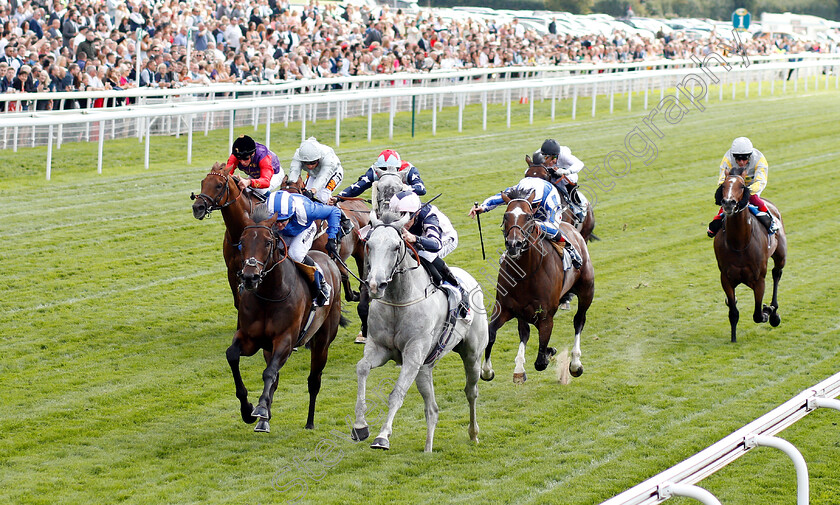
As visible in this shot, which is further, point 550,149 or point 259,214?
point 550,149

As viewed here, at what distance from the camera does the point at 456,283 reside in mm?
6543

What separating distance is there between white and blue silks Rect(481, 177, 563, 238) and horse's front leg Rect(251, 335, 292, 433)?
5.98ft

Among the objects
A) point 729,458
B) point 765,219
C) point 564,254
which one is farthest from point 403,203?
point 765,219

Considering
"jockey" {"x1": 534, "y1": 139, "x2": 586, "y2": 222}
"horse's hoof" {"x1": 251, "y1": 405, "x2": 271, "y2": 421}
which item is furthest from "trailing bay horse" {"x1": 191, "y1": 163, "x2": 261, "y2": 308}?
"jockey" {"x1": 534, "y1": 139, "x2": 586, "y2": 222}

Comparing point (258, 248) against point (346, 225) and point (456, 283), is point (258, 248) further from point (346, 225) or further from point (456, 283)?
point (346, 225)

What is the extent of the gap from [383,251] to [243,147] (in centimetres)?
270

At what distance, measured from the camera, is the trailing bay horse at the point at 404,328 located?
5.66m

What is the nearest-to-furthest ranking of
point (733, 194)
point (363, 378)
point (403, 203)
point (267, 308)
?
1. point (363, 378)
2. point (403, 203)
3. point (267, 308)
4. point (733, 194)

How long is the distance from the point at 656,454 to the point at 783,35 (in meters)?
38.3

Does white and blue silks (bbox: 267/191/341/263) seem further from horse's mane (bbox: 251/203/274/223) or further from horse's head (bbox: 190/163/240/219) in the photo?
horse's mane (bbox: 251/203/274/223)

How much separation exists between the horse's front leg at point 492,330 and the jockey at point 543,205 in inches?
25.0

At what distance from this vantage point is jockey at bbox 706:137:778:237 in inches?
366

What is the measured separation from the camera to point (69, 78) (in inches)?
608

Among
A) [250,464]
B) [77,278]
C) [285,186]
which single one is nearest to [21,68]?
[77,278]
